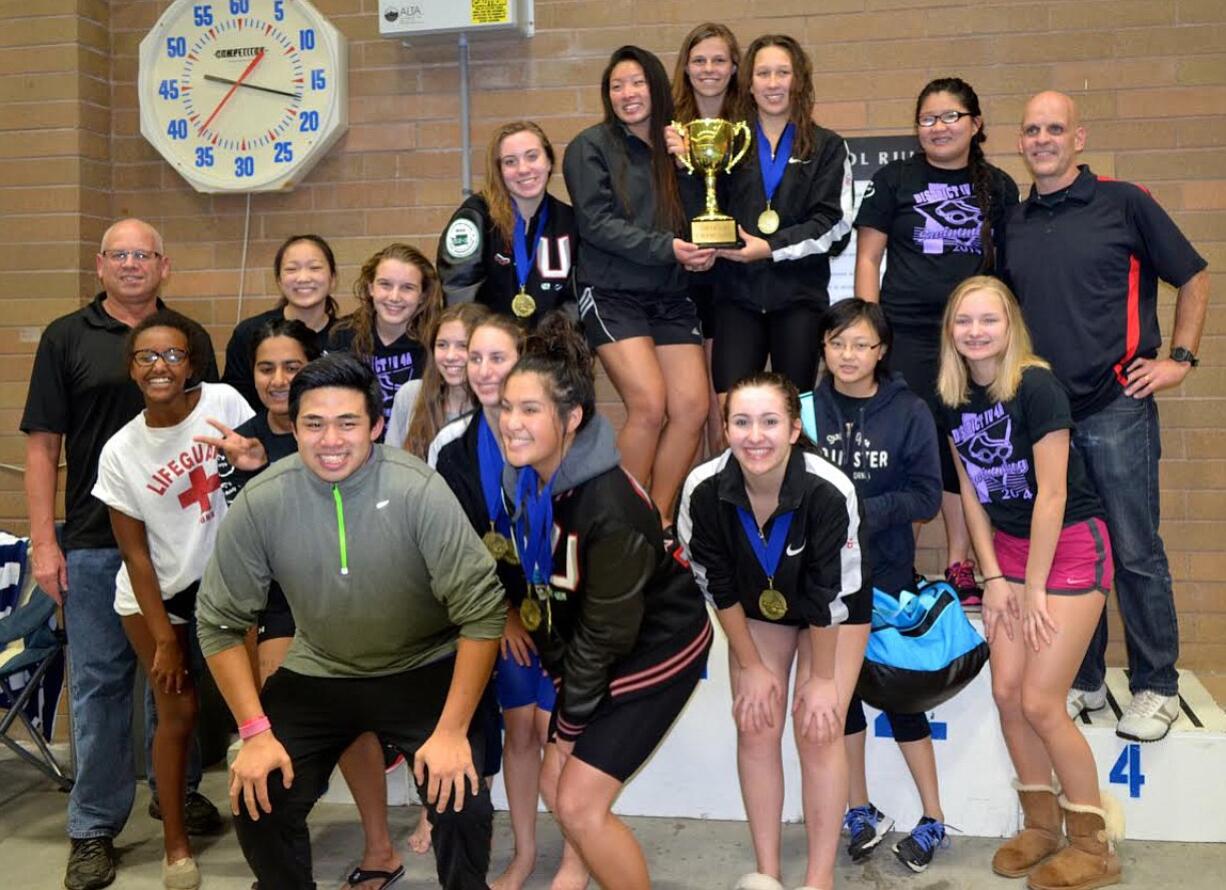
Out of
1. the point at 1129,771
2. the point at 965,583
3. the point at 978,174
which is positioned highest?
Result: the point at 978,174

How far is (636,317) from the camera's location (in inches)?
145

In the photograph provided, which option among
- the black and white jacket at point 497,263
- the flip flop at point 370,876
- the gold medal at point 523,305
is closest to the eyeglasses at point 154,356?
the black and white jacket at point 497,263

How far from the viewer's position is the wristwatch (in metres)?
3.49

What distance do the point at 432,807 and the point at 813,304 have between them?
72.4 inches

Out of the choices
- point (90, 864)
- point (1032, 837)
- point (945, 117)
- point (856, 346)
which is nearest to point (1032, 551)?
point (856, 346)

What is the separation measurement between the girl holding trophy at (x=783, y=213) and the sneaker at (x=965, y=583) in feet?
2.30

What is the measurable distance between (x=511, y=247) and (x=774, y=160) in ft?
2.65

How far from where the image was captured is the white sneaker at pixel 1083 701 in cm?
358

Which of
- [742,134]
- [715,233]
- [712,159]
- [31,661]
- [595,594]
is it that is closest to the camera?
[595,594]

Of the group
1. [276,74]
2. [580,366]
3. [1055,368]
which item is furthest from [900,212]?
[276,74]

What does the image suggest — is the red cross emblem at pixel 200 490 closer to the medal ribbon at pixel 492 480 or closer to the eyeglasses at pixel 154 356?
the eyeglasses at pixel 154 356

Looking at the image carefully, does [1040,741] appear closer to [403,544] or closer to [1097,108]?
[403,544]

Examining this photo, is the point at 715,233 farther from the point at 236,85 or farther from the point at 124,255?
the point at 236,85

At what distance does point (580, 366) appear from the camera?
2.85 metres
